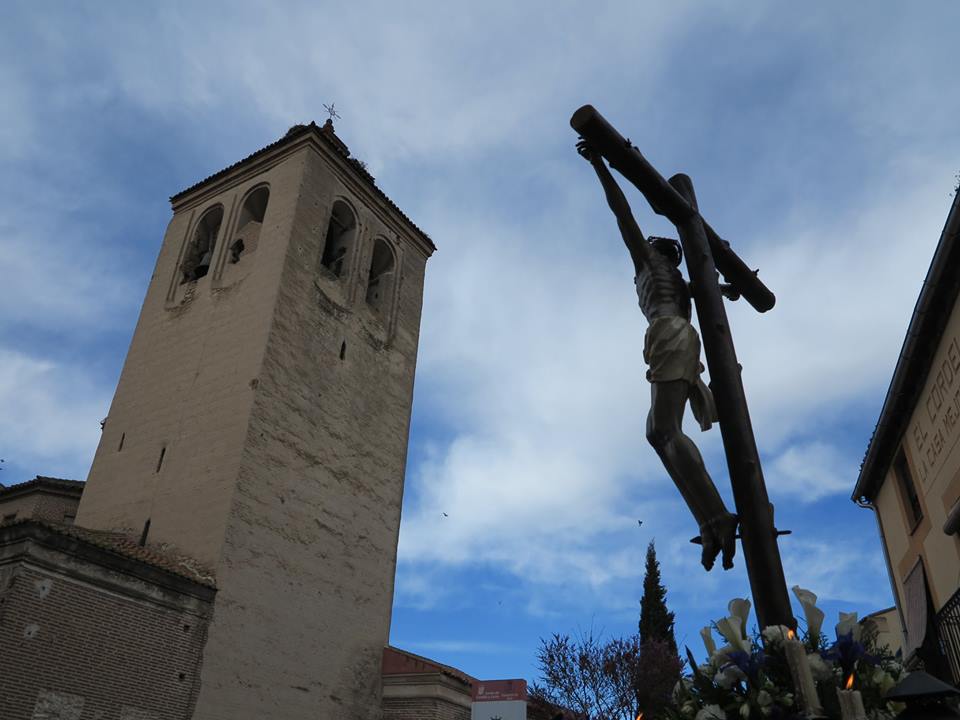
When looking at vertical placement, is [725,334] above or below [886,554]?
below

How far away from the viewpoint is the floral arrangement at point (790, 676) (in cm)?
252

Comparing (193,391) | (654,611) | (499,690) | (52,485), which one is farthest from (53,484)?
(654,611)

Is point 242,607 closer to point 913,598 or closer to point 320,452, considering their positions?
point 320,452

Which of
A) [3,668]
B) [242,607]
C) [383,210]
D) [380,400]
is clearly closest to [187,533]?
[242,607]

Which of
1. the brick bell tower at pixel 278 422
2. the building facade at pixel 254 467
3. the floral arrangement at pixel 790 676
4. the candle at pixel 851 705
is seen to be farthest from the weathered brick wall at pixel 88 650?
the candle at pixel 851 705

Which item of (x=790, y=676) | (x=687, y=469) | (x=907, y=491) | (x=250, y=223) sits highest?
(x=250, y=223)

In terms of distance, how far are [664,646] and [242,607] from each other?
1605 centimetres

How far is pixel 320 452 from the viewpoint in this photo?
1811 centimetres

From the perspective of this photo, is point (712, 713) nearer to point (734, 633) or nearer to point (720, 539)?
point (734, 633)

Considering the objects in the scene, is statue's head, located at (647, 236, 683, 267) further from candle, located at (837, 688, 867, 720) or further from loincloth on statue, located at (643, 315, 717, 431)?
candle, located at (837, 688, 867, 720)

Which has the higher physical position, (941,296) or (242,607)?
(941,296)

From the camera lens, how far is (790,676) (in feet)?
8.80

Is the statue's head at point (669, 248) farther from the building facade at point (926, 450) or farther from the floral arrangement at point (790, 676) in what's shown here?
the building facade at point (926, 450)

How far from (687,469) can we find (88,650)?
12.0 metres
